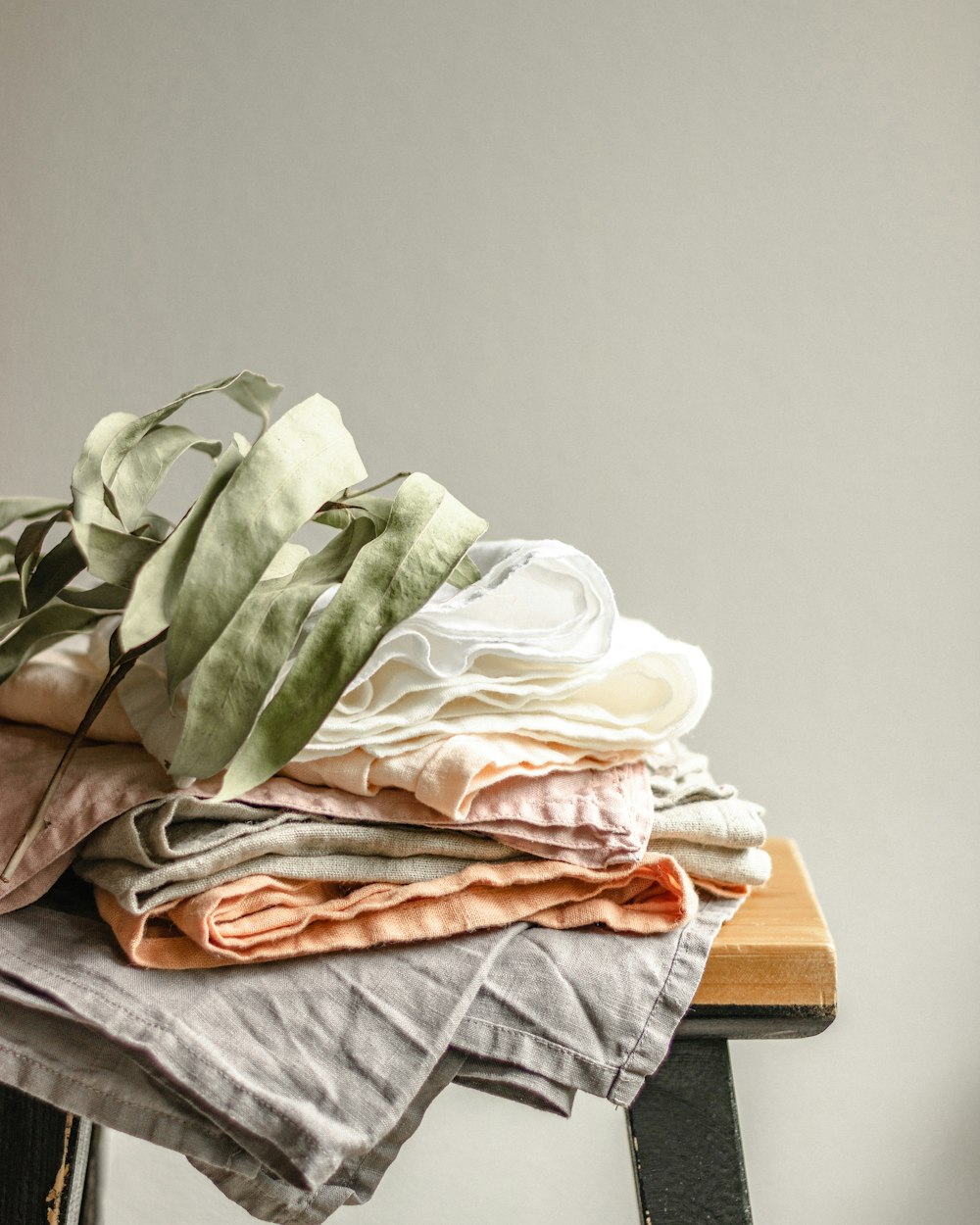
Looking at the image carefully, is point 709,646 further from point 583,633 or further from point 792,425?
point 583,633

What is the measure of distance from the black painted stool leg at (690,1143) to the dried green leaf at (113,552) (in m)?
0.29

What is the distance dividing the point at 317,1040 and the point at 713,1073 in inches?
6.5

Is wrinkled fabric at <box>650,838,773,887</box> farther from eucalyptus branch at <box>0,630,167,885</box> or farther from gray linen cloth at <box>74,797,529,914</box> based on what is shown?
eucalyptus branch at <box>0,630,167,885</box>

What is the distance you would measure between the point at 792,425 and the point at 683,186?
0.83 ft

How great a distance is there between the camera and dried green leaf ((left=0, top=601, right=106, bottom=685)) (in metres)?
0.46

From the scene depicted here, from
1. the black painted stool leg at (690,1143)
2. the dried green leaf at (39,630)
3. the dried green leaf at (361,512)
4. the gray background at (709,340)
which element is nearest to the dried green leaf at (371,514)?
the dried green leaf at (361,512)

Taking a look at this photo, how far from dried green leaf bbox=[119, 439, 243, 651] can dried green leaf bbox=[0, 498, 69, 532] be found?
9cm

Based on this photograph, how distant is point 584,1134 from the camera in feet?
3.29

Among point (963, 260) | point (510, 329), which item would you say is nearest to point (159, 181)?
point (510, 329)

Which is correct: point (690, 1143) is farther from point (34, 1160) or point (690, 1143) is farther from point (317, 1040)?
point (34, 1160)

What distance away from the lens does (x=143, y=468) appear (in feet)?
1.59

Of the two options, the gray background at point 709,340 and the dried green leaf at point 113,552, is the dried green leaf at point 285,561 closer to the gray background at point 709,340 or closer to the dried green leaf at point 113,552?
the dried green leaf at point 113,552

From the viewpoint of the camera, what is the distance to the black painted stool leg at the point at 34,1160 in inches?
20.2

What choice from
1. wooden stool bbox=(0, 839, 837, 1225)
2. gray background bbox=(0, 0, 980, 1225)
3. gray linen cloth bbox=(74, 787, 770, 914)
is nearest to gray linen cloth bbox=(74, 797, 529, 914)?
gray linen cloth bbox=(74, 787, 770, 914)
